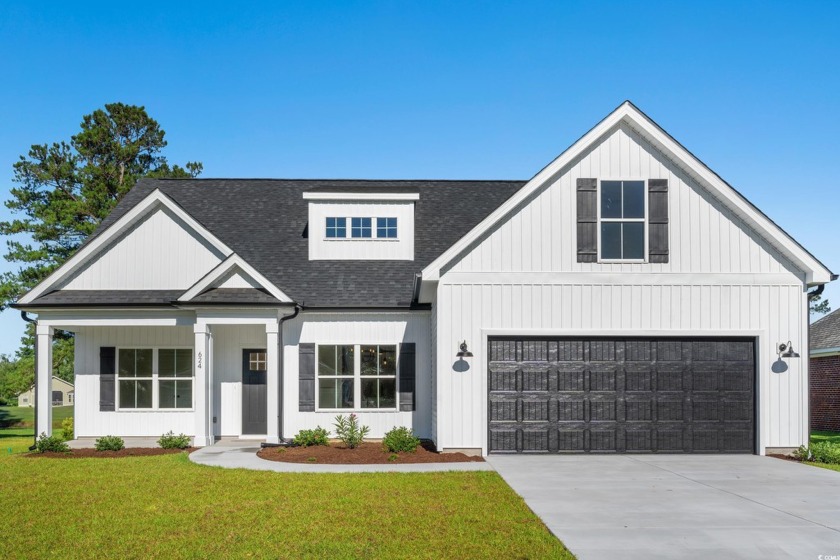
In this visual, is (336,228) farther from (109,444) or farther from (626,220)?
(626,220)

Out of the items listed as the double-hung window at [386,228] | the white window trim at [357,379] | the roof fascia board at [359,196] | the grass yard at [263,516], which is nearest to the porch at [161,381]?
the white window trim at [357,379]

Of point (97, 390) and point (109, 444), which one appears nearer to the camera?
point (109, 444)

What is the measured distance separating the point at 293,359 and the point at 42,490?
6.51m

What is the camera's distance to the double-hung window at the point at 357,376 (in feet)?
54.0

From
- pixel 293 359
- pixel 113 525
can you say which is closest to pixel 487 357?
pixel 293 359

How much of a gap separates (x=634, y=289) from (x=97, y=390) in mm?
12749

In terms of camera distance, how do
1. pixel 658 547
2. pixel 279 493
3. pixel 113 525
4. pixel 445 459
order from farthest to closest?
pixel 445 459, pixel 279 493, pixel 113 525, pixel 658 547

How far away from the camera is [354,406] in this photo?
1641 cm

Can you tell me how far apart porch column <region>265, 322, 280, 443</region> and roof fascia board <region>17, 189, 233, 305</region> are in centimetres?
250

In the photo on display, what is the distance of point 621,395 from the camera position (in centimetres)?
1423

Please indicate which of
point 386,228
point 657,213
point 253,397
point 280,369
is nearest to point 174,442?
point 253,397

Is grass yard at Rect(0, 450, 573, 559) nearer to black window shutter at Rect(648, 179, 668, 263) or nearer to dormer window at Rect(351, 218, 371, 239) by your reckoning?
black window shutter at Rect(648, 179, 668, 263)

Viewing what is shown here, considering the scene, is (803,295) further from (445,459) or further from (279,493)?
(279,493)

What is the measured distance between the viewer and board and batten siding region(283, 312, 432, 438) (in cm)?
1636
